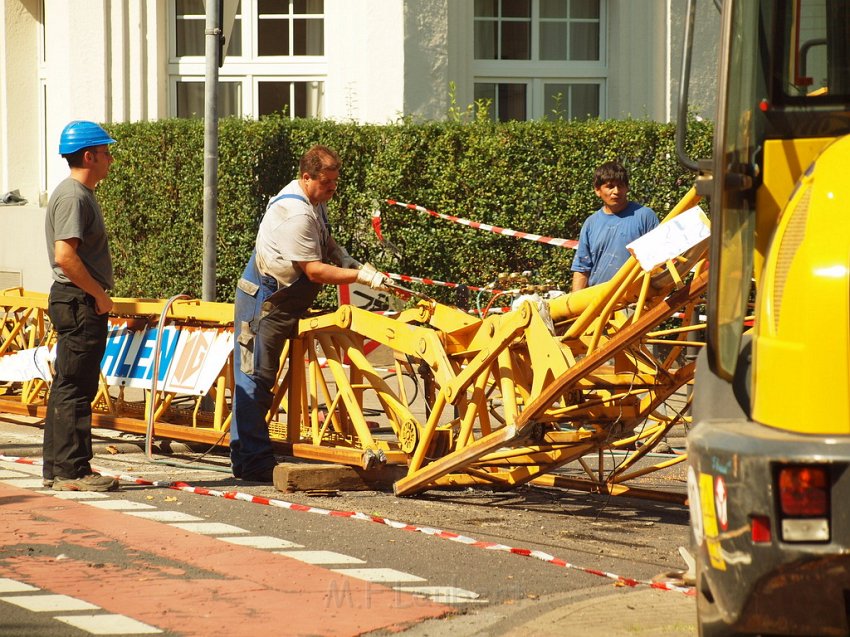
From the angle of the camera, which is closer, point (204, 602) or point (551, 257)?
point (204, 602)

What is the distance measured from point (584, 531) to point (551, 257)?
6886 millimetres

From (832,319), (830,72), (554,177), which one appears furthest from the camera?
(554,177)

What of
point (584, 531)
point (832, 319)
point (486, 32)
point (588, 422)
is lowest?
point (584, 531)

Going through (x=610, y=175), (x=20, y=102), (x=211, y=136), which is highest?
(x=20, y=102)

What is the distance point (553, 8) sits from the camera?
644 inches

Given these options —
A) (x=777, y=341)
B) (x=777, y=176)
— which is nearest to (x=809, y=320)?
(x=777, y=341)

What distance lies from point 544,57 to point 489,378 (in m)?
9.67

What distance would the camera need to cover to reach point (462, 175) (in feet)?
45.1

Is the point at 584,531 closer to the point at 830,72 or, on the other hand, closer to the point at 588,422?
the point at 588,422

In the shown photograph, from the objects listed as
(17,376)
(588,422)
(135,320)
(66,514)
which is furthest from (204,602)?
(17,376)

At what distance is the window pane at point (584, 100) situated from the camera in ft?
53.8

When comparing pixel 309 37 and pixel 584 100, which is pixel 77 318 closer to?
pixel 309 37

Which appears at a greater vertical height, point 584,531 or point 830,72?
point 830,72

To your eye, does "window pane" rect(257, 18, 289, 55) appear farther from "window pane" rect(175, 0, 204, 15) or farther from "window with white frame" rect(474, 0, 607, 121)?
"window with white frame" rect(474, 0, 607, 121)
